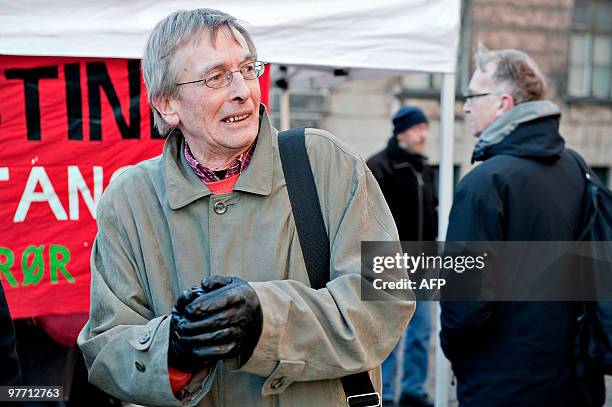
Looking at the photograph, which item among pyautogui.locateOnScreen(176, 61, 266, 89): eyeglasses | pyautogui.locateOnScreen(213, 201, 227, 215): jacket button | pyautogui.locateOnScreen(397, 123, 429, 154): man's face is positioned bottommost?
pyautogui.locateOnScreen(397, 123, 429, 154): man's face

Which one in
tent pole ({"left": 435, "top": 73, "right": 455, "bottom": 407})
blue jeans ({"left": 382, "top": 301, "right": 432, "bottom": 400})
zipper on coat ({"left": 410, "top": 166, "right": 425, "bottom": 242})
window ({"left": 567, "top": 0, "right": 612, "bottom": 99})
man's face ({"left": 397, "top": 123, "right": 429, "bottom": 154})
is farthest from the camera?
window ({"left": 567, "top": 0, "right": 612, "bottom": 99})

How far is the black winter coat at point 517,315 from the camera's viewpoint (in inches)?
109

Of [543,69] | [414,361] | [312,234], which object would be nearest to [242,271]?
[312,234]

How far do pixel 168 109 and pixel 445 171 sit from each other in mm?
1663

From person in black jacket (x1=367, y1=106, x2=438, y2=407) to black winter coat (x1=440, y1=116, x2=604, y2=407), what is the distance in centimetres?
218

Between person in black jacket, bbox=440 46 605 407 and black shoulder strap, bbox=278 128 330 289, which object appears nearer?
black shoulder strap, bbox=278 128 330 289

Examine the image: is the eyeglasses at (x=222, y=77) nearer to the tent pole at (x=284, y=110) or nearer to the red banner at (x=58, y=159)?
the red banner at (x=58, y=159)

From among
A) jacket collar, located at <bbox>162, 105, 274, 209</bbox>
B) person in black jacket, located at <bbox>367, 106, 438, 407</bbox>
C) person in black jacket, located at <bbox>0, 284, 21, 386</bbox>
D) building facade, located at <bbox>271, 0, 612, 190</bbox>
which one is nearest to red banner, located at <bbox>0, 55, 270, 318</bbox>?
person in black jacket, located at <bbox>0, 284, 21, 386</bbox>

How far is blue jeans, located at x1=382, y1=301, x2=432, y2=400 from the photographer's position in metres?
5.02

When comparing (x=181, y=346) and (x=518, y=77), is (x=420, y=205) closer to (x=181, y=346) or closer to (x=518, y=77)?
(x=518, y=77)

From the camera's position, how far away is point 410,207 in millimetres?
5348

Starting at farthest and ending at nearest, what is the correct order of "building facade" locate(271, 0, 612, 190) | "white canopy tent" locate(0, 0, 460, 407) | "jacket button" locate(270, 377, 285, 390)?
"building facade" locate(271, 0, 612, 190)
"white canopy tent" locate(0, 0, 460, 407)
"jacket button" locate(270, 377, 285, 390)

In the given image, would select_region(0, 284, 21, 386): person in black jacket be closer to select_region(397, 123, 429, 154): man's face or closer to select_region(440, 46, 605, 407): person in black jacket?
select_region(440, 46, 605, 407): person in black jacket

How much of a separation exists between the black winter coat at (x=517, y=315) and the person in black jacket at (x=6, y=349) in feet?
5.21
